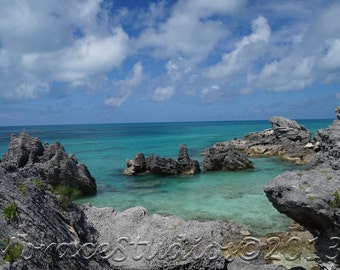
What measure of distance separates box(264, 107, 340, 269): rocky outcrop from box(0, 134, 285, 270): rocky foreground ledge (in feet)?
6.70

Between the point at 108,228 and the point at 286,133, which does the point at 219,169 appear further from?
the point at 108,228

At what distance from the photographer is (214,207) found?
27.8 m

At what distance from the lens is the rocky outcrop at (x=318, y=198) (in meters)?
10.9

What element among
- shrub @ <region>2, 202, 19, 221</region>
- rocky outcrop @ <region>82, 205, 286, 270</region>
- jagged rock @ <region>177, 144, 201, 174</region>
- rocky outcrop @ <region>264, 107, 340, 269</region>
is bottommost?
jagged rock @ <region>177, 144, 201, 174</region>

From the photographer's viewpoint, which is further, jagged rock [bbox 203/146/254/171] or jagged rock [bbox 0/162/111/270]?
jagged rock [bbox 203/146/254/171]

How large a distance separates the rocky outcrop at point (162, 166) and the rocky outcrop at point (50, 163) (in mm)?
9845

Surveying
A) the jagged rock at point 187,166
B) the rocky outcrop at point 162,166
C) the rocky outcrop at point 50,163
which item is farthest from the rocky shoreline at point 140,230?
the jagged rock at point 187,166

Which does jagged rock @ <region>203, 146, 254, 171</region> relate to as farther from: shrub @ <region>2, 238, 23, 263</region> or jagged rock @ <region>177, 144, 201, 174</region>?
shrub @ <region>2, 238, 23, 263</region>

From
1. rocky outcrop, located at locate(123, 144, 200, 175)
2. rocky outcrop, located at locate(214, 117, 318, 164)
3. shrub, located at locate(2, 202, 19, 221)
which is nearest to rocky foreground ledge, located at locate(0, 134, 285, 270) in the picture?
shrub, located at locate(2, 202, 19, 221)

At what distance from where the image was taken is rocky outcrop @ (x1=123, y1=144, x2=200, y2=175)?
4325cm

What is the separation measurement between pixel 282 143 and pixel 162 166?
1106 inches

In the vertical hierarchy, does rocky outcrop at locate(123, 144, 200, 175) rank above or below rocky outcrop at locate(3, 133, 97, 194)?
below

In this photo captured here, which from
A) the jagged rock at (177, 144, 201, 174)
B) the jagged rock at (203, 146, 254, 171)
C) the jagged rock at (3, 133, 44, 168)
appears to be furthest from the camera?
the jagged rock at (203, 146, 254, 171)

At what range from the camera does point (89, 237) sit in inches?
445
